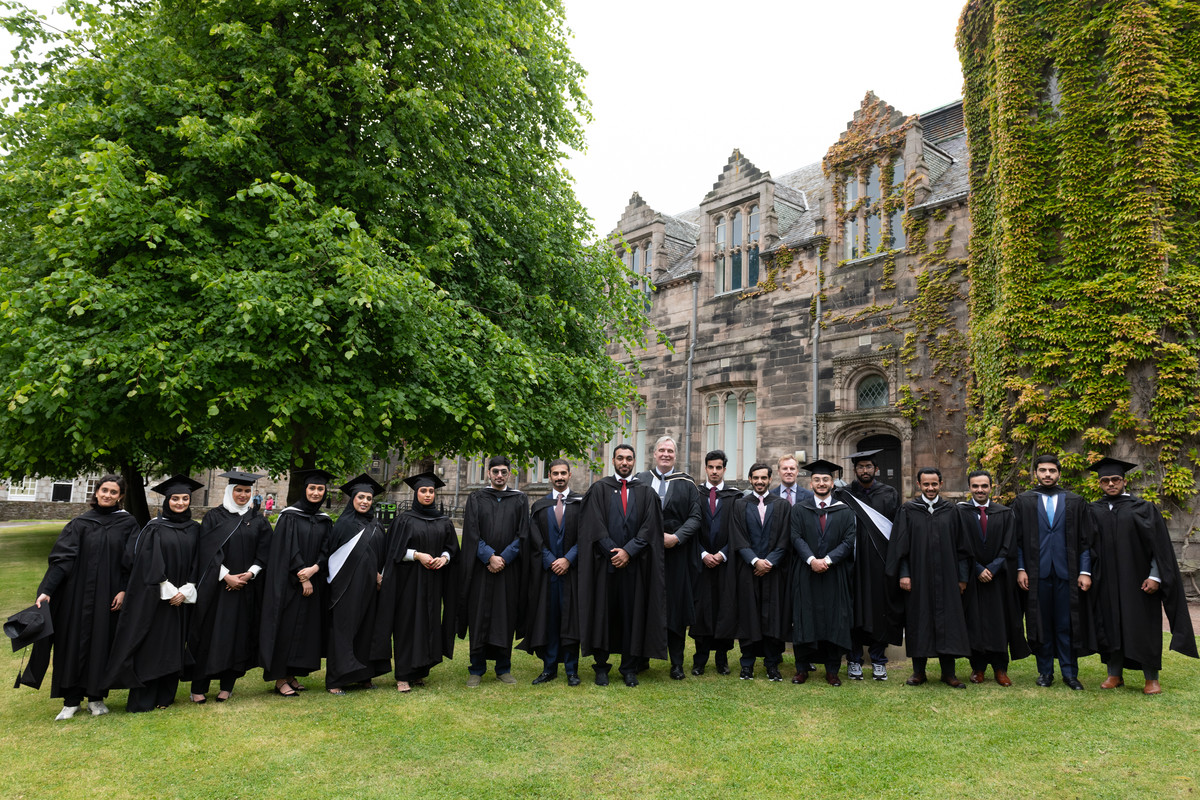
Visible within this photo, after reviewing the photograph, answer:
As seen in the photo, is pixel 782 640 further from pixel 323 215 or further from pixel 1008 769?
pixel 323 215

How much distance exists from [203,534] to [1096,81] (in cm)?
1601

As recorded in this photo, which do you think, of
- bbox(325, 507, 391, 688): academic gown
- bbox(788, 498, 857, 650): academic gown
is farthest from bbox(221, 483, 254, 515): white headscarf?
bbox(788, 498, 857, 650): academic gown

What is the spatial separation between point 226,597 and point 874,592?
247 inches

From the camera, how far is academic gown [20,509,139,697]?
6.56 meters

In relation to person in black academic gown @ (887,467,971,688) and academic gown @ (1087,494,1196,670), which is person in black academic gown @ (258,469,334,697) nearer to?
person in black academic gown @ (887,467,971,688)

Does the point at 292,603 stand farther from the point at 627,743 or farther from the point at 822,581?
the point at 822,581

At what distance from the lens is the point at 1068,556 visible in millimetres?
7727

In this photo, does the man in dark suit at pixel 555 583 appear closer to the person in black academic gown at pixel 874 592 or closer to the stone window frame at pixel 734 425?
the person in black academic gown at pixel 874 592

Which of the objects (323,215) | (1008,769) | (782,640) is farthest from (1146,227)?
(323,215)

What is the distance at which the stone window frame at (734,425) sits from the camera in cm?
2225

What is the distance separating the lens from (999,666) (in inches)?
307

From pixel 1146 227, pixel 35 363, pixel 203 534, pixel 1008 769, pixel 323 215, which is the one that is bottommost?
pixel 1008 769

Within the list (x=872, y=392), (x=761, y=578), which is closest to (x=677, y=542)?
(x=761, y=578)

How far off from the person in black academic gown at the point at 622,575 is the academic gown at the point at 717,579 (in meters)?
0.52
